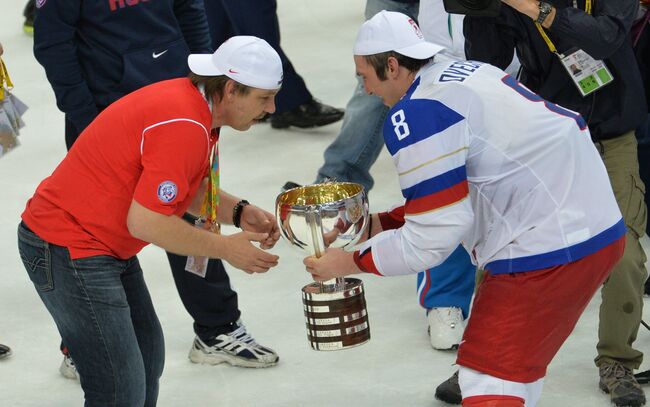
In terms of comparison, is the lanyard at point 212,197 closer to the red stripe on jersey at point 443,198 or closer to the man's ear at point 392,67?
the man's ear at point 392,67

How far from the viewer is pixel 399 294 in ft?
17.9

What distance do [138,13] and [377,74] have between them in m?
1.48

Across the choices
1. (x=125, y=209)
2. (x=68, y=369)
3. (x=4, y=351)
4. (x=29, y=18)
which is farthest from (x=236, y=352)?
(x=29, y=18)

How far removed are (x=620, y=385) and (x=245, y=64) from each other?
1797 millimetres

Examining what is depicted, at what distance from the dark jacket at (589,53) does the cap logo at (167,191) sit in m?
1.51

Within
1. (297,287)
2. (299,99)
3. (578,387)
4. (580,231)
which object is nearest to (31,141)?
(299,99)

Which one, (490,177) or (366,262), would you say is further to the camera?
(366,262)

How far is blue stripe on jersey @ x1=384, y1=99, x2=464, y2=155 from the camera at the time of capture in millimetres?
3189

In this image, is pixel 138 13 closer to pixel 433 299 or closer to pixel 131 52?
pixel 131 52

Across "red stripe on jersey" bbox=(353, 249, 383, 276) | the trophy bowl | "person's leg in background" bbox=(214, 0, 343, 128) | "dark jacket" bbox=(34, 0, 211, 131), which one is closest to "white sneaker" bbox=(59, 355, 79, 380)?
"dark jacket" bbox=(34, 0, 211, 131)

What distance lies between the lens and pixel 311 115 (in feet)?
24.9

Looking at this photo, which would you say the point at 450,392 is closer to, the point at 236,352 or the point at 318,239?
the point at 236,352

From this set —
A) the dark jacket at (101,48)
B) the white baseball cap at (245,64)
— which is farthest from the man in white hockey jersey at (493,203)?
the dark jacket at (101,48)

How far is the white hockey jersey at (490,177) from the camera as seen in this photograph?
320 cm
